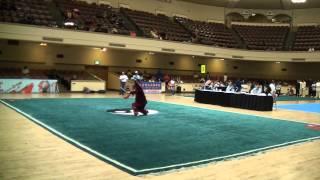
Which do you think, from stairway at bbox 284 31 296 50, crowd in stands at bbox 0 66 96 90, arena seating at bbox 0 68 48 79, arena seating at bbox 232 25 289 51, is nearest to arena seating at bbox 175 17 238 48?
arena seating at bbox 232 25 289 51

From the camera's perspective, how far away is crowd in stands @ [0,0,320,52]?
74.9 feet

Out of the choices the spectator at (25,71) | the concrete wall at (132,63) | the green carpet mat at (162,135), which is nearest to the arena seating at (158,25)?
the concrete wall at (132,63)

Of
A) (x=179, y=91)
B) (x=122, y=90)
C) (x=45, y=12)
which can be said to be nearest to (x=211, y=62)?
(x=179, y=91)

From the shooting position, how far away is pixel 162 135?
327 inches

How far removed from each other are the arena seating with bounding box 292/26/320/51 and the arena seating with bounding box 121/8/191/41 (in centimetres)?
1052

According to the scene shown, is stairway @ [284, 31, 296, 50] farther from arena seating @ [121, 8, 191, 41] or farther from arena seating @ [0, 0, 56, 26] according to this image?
arena seating @ [0, 0, 56, 26]

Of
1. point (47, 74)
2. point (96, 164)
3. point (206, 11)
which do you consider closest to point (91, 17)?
point (47, 74)

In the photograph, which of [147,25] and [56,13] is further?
[147,25]

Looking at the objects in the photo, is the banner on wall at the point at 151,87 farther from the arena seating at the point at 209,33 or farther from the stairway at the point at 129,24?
the arena seating at the point at 209,33

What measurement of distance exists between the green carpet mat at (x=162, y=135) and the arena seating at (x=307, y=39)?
21910 mm

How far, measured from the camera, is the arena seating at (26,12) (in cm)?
2085

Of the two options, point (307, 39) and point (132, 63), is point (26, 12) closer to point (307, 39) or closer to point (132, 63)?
point (132, 63)

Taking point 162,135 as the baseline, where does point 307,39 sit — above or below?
above

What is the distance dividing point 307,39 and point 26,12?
24.7m
